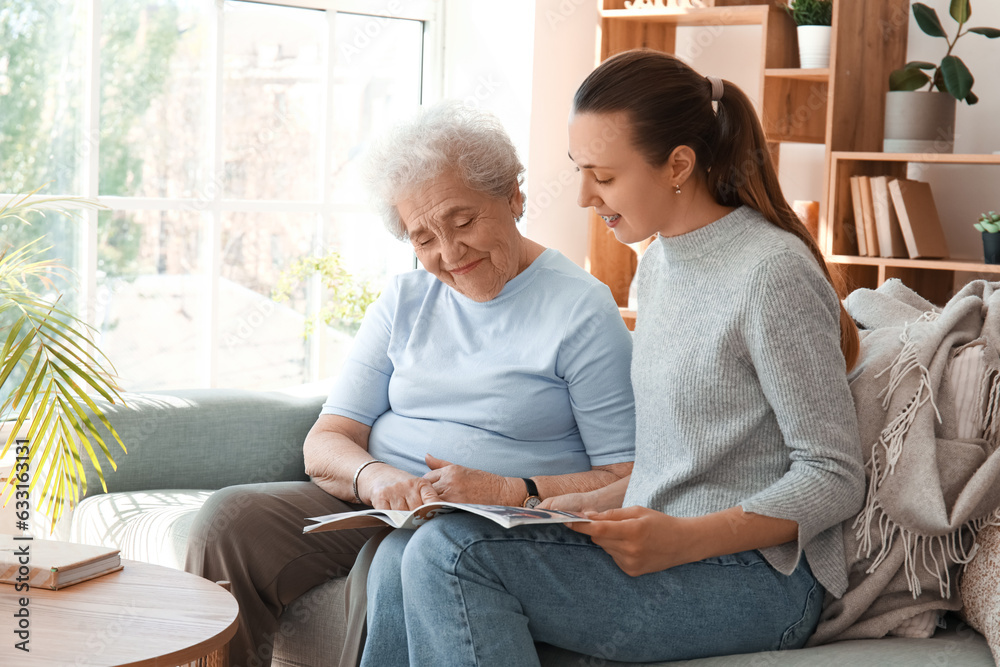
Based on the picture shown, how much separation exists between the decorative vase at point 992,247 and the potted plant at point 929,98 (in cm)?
31

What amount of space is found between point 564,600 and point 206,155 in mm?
2390

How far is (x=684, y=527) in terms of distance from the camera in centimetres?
130

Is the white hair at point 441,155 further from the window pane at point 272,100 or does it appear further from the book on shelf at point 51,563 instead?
the window pane at point 272,100

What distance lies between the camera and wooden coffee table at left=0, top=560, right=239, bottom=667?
1.22 meters

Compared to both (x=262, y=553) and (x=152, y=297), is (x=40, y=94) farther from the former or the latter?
(x=262, y=553)

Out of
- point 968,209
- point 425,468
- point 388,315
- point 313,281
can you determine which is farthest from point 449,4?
point 425,468

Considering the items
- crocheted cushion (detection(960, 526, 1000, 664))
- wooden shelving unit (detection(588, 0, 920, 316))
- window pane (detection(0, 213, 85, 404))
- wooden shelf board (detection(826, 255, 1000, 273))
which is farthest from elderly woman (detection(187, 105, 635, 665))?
wooden shelving unit (detection(588, 0, 920, 316))

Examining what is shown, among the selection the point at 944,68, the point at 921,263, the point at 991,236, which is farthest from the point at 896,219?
the point at 944,68

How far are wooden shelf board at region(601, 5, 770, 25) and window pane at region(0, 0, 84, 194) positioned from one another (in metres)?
1.70

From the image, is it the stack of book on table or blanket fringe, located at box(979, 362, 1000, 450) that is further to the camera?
the stack of book on table

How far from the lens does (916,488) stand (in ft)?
4.47

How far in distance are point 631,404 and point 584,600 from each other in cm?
51

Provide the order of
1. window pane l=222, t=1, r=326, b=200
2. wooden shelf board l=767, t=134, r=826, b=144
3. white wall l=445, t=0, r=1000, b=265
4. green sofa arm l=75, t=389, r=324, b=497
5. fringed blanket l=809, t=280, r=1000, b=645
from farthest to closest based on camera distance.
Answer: white wall l=445, t=0, r=1000, b=265 < window pane l=222, t=1, r=326, b=200 < wooden shelf board l=767, t=134, r=826, b=144 < green sofa arm l=75, t=389, r=324, b=497 < fringed blanket l=809, t=280, r=1000, b=645

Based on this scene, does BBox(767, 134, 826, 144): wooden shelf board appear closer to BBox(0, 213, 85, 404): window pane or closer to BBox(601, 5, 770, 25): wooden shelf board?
BBox(601, 5, 770, 25): wooden shelf board
